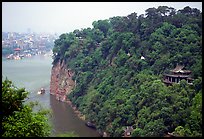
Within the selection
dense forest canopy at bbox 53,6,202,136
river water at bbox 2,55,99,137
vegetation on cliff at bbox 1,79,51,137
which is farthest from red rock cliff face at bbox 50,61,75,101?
vegetation on cliff at bbox 1,79,51,137

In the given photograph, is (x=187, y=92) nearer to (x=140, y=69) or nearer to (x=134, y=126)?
(x=134, y=126)

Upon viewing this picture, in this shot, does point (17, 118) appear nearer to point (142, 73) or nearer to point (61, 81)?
point (142, 73)

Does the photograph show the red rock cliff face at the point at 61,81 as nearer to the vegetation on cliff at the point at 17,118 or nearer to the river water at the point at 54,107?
the river water at the point at 54,107

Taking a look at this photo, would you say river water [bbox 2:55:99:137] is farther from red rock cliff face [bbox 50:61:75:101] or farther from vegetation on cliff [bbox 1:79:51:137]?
vegetation on cliff [bbox 1:79:51:137]

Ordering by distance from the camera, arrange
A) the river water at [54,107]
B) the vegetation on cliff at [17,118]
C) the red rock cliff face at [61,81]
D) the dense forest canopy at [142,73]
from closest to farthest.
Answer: the vegetation on cliff at [17,118] < the dense forest canopy at [142,73] < the river water at [54,107] < the red rock cliff face at [61,81]

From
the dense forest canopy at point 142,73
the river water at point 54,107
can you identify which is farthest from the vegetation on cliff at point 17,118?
the river water at point 54,107

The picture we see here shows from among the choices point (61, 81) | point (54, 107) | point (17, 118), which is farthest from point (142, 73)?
point (61, 81)
